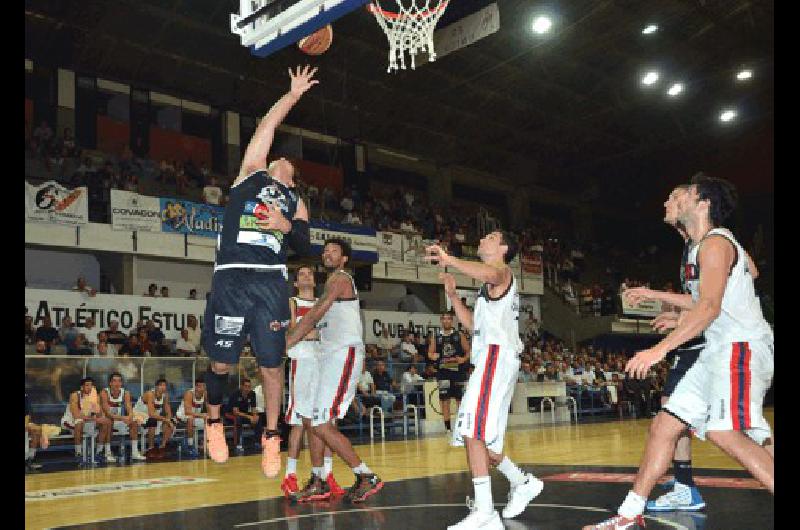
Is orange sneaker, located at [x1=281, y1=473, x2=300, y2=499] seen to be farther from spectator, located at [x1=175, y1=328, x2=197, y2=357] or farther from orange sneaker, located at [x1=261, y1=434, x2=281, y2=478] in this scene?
spectator, located at [x1=175, y1=328, x2=197, y2=357]

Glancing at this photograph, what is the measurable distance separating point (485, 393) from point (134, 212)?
565 inches

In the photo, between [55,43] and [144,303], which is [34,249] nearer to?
[144,303]

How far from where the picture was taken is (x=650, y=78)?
23.8m

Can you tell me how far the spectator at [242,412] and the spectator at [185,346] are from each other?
2748mm

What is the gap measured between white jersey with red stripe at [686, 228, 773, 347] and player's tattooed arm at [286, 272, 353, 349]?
9.85 feet

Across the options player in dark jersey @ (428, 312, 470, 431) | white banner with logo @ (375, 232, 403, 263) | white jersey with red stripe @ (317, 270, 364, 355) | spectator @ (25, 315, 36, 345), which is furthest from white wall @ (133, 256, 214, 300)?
white jersey with red stripe @ (317, 270, 364, 355)

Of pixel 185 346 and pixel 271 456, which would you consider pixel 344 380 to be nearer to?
pixel 271 456

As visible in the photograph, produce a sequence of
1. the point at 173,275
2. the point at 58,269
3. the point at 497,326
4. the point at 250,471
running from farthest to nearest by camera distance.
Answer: the point at 173,275
the point at 58,269
the point at 250,471
the point at 497,326

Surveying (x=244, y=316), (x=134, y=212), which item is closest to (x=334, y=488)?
(x=244, y=316)

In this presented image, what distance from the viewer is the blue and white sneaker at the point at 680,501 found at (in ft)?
17.0

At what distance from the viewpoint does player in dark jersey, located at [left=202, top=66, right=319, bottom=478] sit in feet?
15.5

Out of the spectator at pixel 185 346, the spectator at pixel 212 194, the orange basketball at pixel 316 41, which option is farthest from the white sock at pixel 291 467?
the spectator at pixel 212 194

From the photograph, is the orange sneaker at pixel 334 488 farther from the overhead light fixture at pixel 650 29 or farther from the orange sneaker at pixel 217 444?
the overhead light fixture at pixel 650 29
